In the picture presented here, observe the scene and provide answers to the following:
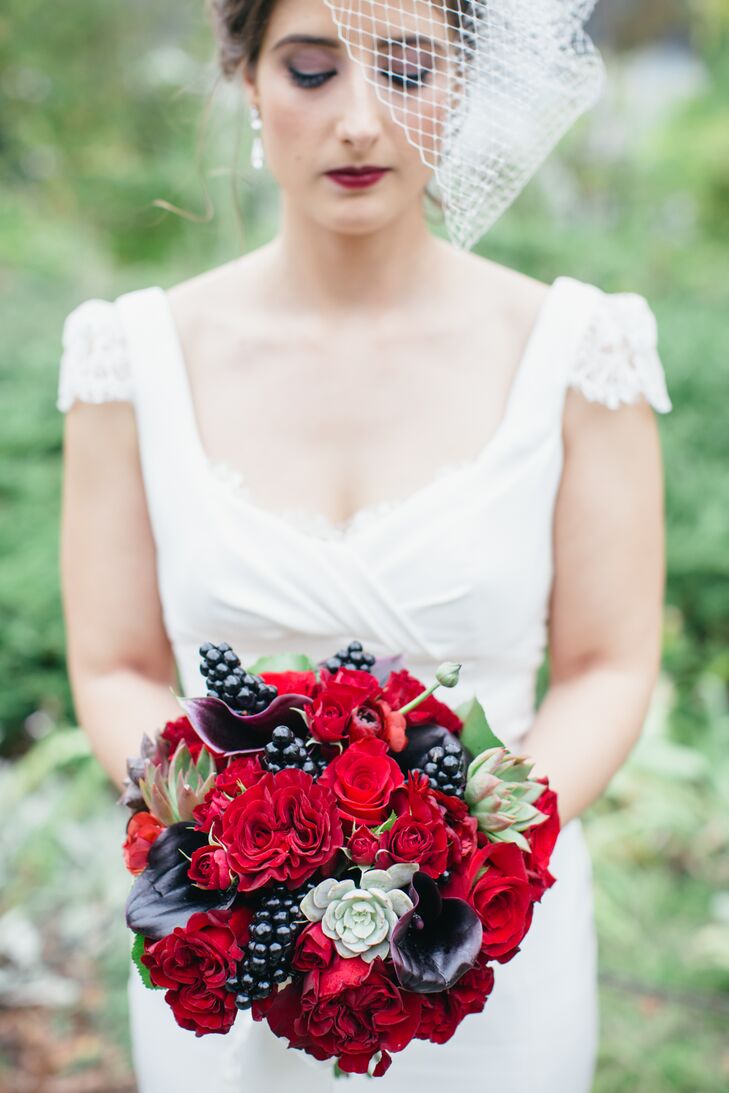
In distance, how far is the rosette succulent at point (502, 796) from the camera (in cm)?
129

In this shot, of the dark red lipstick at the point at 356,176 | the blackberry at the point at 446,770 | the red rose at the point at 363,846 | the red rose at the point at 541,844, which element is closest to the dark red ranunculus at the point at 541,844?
the red rose at the point at 541,844

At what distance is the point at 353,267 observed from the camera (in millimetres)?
1953

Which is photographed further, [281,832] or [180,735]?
[180,735]

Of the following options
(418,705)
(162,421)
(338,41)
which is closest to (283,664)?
(418,705)

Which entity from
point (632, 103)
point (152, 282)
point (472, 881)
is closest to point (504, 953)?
point (472, 881)

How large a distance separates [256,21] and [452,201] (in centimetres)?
43

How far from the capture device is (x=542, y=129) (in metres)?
1.71

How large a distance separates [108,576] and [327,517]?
1.36ft

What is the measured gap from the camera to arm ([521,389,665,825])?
73.2 inches

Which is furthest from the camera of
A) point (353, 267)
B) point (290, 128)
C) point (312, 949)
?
point (353, 267)

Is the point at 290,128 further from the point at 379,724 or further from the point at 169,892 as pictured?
A: the point at 169,892

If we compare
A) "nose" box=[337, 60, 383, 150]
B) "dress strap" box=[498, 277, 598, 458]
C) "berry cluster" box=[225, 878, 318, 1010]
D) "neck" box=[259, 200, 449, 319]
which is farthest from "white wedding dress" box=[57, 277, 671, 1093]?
"berry cluster" box=[225, 878, 318, 1010]

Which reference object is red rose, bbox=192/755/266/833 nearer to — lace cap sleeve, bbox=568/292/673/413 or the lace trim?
the lace trim

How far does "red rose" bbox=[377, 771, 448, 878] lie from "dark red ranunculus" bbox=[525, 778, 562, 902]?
144 millimetres
